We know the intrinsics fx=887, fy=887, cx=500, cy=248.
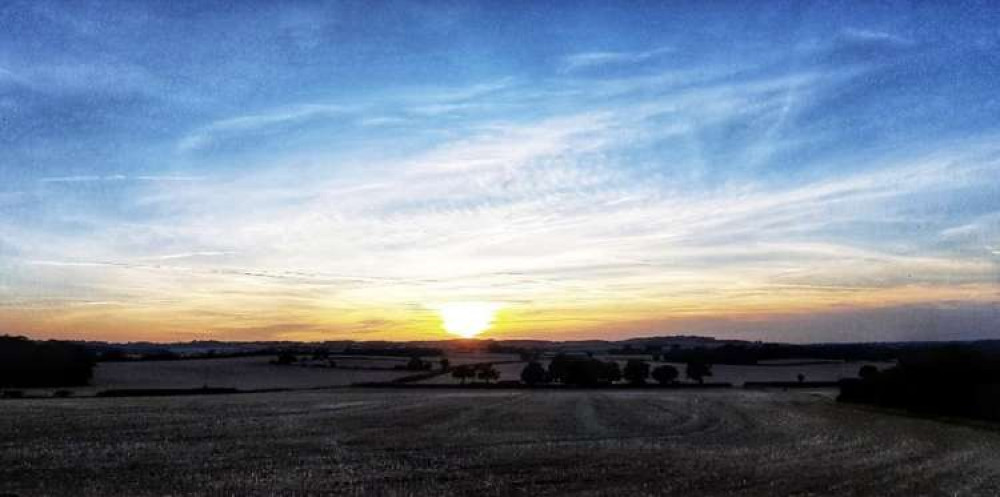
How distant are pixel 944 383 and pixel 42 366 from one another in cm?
9726

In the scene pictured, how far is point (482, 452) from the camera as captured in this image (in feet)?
119

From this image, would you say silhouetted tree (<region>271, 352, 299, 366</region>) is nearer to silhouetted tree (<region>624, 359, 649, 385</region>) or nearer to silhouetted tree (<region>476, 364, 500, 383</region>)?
silhouetted tree (<region>476, 364, 500, 383</region>)

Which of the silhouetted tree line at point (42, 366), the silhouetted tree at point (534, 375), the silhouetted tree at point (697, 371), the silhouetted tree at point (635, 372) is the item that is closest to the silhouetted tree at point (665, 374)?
the silhouetted tree at point (635, 372)

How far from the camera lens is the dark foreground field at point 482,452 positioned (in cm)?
2703

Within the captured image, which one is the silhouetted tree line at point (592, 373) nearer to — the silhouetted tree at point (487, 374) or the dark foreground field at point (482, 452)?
the silhouetted tree at point (487, 374)

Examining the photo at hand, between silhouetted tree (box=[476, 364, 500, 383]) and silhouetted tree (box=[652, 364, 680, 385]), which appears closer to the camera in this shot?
silhouetted tree (box=[652, 364, 680, 385])

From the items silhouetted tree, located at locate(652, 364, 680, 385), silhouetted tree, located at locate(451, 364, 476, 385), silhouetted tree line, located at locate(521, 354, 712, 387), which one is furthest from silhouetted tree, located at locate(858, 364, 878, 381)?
silhouetted tree, located at locate(451, 364, 476, 385)

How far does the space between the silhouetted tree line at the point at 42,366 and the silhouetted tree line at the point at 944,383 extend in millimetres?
89673

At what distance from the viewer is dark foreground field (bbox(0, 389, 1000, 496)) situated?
27.0m

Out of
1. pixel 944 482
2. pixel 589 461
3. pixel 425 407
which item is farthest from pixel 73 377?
pixel 944 482

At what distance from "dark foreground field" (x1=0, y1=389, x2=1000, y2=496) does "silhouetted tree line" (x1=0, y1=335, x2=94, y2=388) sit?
4605cm

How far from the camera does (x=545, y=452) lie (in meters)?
36.3

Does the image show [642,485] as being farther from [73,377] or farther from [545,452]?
[73,377]

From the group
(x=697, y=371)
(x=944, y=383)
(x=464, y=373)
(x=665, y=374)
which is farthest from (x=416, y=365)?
(x=944, y=383)
